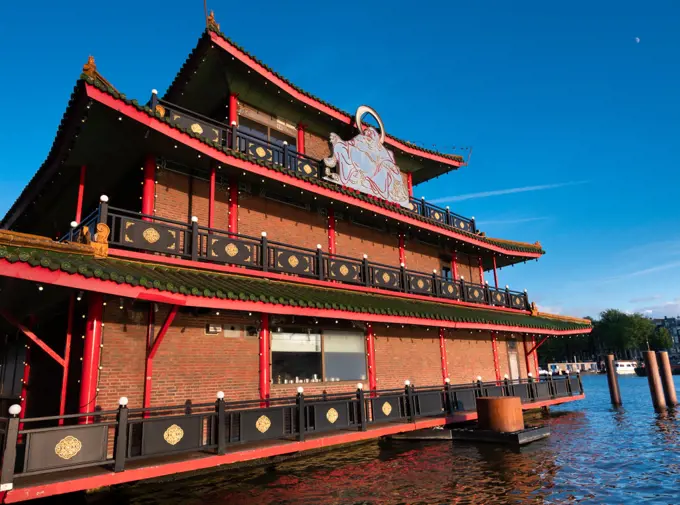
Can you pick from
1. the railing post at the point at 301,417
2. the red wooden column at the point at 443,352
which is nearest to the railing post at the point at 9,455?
the railing post at the point at 301,417

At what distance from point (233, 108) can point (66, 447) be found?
38.1 feet

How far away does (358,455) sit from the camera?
41.6 feet

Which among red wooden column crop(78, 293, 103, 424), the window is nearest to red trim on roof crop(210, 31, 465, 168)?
the window

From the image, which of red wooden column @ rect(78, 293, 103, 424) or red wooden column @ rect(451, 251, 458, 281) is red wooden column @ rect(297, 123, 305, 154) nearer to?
red wooden column @ rect(451, 251, 458, 281)

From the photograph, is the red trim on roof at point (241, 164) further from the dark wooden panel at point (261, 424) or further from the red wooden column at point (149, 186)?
the dark wooden panel at point (261, 424)

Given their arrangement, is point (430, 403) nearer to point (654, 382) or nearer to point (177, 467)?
point (177, 467)

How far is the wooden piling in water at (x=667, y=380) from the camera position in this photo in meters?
25.4

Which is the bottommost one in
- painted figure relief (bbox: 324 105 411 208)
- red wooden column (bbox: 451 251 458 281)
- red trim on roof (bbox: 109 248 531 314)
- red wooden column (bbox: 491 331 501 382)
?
red wooden column (bbox: 491 331 501 382)

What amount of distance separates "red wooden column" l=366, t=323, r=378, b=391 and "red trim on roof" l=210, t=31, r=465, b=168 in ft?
28.0

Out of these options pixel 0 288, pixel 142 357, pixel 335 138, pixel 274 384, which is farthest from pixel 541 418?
pixel 0 288

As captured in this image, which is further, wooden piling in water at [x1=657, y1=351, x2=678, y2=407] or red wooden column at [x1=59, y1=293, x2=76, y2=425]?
wooden piling in water at [x1=657, y1=351, x2=678, y2=407]

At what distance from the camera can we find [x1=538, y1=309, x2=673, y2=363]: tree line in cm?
10094

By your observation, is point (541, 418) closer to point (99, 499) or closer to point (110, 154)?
point (99, 499)

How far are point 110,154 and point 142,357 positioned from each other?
5.68 m
